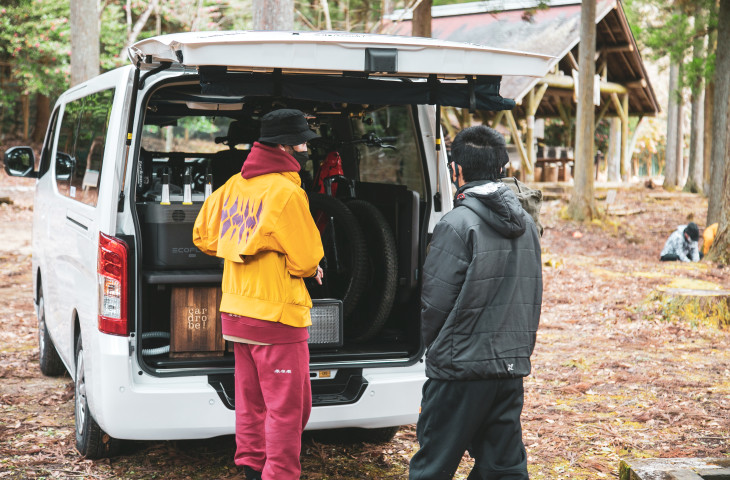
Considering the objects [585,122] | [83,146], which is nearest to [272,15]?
[83,146]

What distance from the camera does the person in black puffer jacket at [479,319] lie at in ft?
10.9

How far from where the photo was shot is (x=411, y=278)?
4.77 m

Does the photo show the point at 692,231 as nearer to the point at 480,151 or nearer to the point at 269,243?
the point at 480,151

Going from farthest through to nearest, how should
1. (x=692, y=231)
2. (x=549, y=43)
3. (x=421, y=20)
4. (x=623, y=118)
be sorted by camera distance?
(x=623, y=118) < (x=549, y=43) < (x=421, y=20) < (x=692, y=231)

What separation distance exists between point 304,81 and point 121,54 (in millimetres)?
25353

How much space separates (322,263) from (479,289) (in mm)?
1949

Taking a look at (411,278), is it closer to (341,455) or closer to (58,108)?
(341,455)

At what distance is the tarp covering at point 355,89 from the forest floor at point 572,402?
2009 mm

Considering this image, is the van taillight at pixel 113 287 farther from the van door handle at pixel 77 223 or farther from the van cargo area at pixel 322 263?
the van door handle at pixel 77 223

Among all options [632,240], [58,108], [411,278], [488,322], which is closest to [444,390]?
[488,322]

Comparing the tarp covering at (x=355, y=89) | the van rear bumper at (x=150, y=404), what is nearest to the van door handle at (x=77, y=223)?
the van rear bumper at (x=150, y=404)

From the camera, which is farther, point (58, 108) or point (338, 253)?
point (58, 108)

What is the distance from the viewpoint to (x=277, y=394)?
152 inches

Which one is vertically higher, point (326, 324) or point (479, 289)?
point (479, 289)
